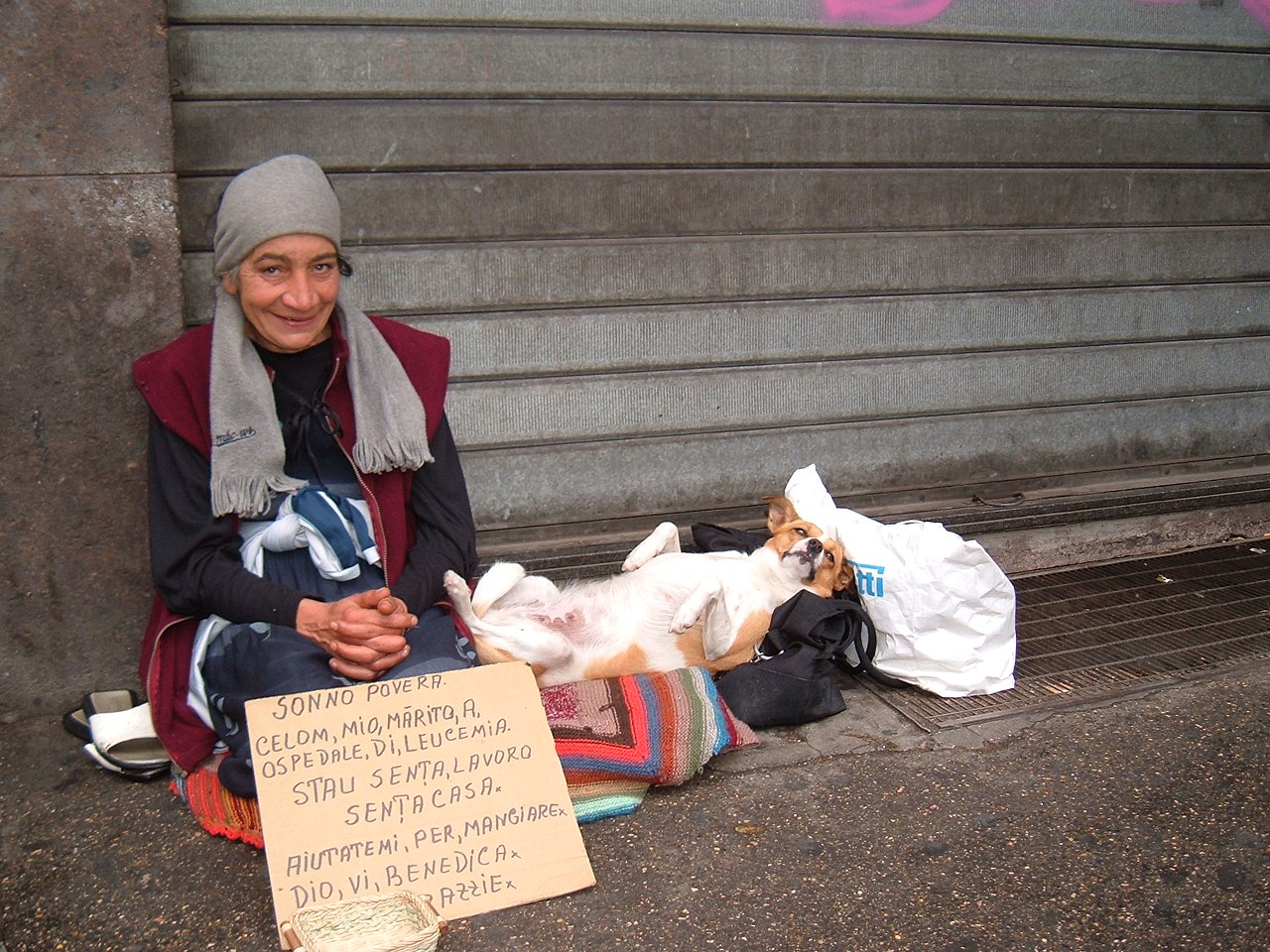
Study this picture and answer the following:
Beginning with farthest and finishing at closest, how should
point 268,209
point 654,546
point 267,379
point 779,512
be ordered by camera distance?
1. point 779,512
2. point 654,546
3. point 267,379
4. point 268,209

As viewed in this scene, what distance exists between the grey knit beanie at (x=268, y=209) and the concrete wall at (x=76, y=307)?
1.84ft

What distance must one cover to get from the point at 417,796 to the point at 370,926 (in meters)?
0.30

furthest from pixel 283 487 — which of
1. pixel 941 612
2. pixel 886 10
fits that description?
pixel 886 10

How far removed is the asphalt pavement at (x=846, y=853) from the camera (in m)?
2.52

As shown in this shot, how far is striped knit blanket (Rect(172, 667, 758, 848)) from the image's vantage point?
2.91 metres

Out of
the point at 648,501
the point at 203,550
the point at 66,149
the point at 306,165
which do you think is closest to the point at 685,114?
the point at 648,501

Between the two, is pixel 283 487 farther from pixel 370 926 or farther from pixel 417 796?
pixel 370 926

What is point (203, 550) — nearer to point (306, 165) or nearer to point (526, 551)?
→ point (306, 165)

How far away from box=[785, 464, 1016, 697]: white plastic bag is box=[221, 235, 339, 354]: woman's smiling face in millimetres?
1812

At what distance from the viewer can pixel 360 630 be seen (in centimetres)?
275

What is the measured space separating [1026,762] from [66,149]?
9.67ft

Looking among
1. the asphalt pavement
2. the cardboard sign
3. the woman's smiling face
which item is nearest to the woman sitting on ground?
the woman's smiling face

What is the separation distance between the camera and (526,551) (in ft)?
13.4

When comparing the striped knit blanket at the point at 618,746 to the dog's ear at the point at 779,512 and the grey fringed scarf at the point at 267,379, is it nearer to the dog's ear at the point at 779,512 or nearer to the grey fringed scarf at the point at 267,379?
the grey fringed scarf at the point at 267,379
